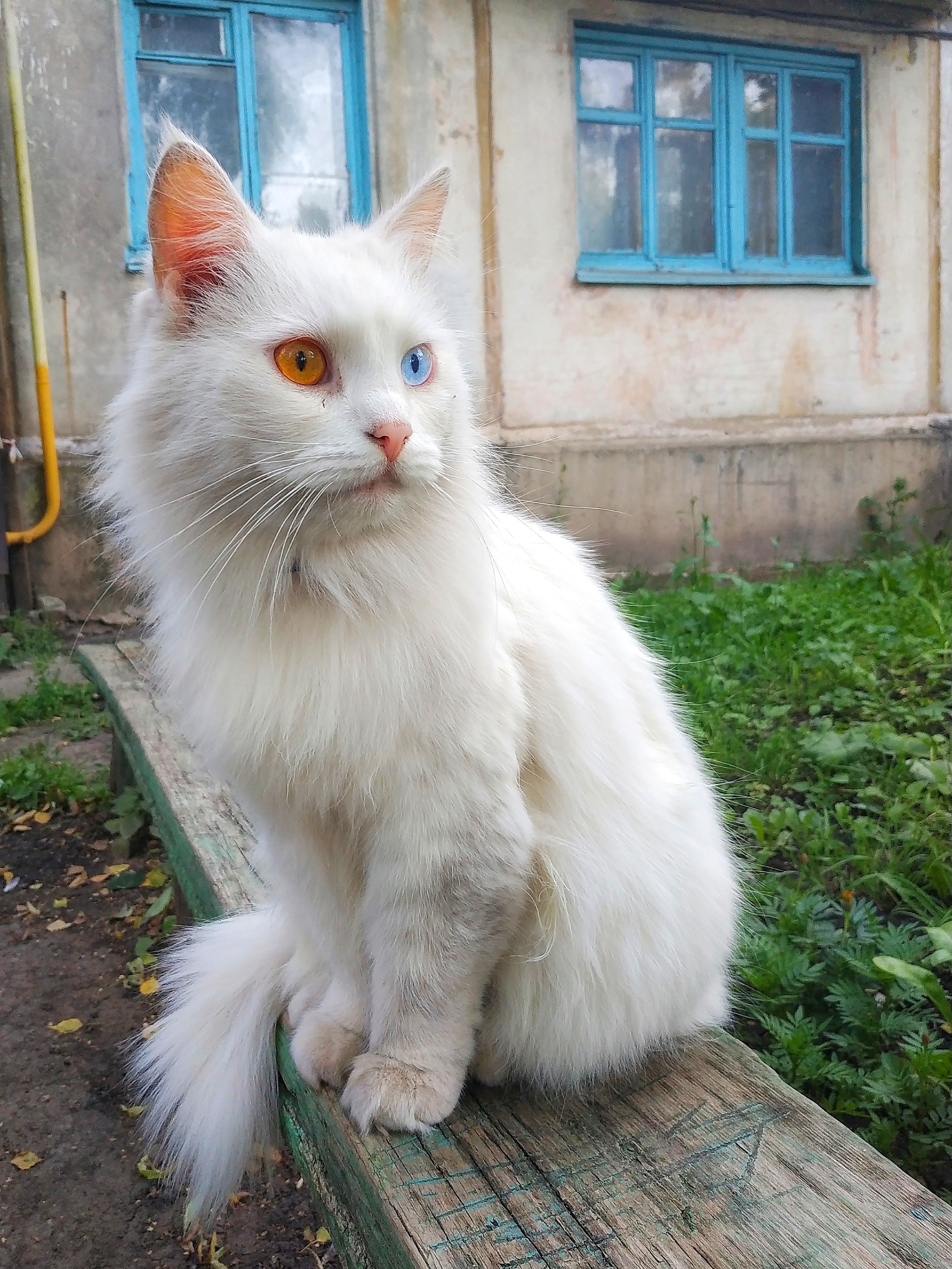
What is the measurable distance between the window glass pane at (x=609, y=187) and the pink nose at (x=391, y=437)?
5.69 m

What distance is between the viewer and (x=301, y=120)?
558cm

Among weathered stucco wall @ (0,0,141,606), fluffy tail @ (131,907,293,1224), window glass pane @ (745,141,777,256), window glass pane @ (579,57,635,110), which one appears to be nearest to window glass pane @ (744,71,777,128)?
window glass pane @ (745,141,777,256)

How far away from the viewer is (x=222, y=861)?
2.15 metres

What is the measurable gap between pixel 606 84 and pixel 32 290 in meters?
3.92

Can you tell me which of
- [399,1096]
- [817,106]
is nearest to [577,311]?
[817,106]

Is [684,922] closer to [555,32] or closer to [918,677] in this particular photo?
[918,677]

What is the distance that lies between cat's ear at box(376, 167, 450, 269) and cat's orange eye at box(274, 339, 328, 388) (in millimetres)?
324

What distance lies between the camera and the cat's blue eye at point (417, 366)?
4.09ft

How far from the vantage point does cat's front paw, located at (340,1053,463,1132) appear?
1250 millimetres

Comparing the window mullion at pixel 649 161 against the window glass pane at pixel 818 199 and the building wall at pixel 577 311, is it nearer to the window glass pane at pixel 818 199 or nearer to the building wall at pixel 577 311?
the building wall at pixel 577 311

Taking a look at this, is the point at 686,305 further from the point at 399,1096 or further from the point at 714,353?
the point at 399,1096

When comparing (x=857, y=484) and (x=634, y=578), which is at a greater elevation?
(x=857, y=484)

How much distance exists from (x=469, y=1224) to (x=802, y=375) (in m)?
6.72

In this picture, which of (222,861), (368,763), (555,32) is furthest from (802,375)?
(368,763)
